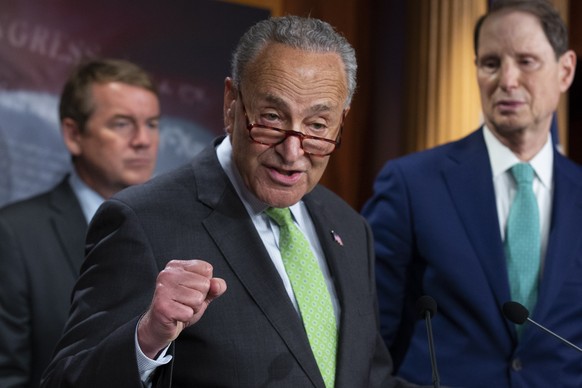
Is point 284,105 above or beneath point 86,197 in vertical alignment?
above

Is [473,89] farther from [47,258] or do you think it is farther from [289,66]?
[289,66]

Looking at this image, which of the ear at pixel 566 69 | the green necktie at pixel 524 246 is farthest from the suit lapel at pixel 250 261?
the ear at pixel 566 69

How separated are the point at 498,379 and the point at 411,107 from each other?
2745 mm

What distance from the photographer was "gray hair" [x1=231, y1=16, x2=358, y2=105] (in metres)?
2.15

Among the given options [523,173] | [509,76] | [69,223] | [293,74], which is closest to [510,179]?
[523,173]

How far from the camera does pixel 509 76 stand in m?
3.07

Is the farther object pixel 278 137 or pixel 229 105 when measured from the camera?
pixel 229 105

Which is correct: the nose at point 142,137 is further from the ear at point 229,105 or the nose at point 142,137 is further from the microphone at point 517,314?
the microphone at point 517,314

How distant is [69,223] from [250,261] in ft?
4.33

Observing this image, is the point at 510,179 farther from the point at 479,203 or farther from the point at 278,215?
the point at 278,215

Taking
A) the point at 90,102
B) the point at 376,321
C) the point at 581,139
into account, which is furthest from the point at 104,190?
the point at 581,139

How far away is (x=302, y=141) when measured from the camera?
82.7 inches

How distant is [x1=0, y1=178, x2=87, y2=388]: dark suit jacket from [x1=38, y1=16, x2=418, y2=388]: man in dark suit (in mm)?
1018

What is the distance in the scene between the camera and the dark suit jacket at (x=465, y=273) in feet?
9.25
